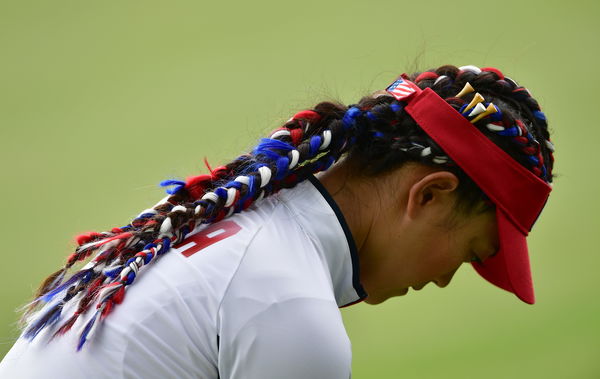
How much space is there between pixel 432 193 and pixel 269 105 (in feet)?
5.78

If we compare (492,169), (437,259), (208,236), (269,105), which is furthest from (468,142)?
(269,105)

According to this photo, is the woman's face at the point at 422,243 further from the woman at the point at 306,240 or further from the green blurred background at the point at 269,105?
the green blurred background at the point at 269,105

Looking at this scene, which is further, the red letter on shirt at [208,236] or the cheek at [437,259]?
the cheek at [437,259]

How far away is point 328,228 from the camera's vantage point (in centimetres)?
87

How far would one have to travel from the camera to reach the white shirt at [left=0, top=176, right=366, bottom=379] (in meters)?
0.76

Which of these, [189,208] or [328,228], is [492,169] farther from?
[189,208]

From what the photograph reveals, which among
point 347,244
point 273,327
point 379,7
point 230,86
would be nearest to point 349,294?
point 347,244

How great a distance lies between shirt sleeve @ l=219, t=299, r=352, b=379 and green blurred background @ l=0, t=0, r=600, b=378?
4.40 ft

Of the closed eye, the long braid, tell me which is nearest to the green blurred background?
the closed eye

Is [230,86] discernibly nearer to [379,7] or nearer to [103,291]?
[379,7]

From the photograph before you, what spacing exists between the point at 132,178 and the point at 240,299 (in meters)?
1.84

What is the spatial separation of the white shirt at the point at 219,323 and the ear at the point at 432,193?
15 centimetres

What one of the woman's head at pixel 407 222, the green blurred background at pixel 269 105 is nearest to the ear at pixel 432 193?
the woman's head at pixel 407 222

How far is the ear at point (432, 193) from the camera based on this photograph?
0.90 meters
